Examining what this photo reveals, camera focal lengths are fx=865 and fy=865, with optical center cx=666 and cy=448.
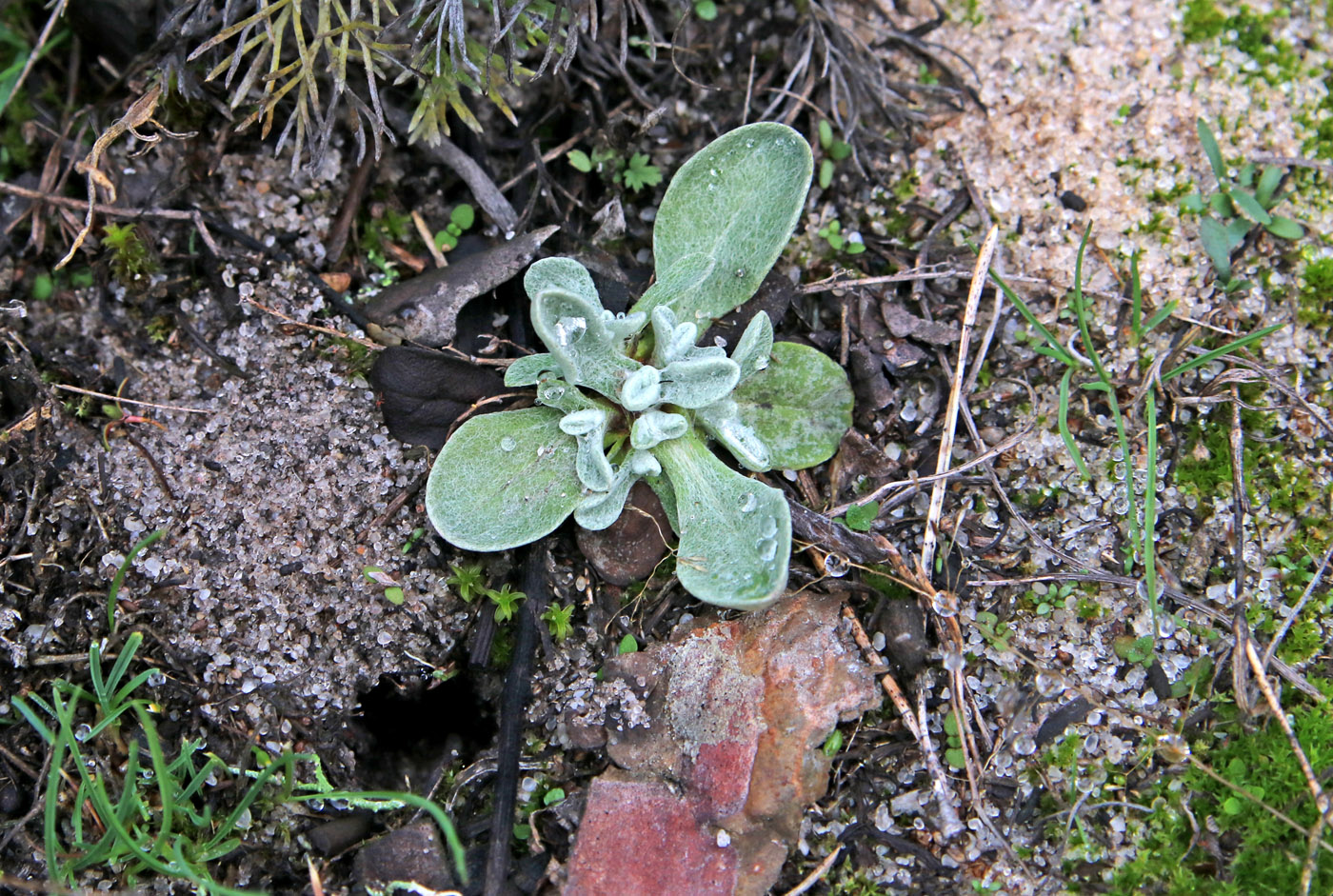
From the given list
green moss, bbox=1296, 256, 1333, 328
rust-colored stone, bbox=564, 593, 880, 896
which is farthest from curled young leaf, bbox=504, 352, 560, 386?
green moss, bbox=1296, 256, 1333, 328

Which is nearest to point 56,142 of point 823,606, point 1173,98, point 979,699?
point 823,606

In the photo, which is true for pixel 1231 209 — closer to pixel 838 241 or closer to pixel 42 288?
pixel 838 241

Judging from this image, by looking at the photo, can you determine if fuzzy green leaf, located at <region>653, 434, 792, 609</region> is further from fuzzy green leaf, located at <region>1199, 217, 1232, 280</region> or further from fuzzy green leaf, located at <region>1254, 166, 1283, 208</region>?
fuzzy green leaf, located at <region>1254, 166, 1283, 208</region>

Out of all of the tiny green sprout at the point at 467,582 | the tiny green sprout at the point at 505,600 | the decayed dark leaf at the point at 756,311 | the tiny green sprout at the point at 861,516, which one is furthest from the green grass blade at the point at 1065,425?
the tiny green sprout at the point at 467,582

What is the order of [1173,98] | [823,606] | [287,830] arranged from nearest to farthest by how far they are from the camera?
[287,830], [823,606], [1173,98]

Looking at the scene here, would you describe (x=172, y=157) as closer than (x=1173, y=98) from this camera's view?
Yes

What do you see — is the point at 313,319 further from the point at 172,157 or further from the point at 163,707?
the point at 163,707
